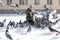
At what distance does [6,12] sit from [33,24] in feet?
55.2

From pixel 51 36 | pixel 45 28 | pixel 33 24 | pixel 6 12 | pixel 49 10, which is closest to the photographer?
pixel 51 36

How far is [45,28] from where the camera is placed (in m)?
9.99

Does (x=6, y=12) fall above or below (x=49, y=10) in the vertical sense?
below

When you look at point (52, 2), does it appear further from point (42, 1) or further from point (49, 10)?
point (49, 10)

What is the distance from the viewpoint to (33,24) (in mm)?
10664

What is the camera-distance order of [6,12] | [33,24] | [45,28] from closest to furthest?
[45,28] < [33,24] < [6,12]

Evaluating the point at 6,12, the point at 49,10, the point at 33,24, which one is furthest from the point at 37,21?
the point at 6,12

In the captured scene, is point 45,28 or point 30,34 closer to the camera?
point 30,34

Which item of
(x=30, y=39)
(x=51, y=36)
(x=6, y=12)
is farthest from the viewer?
(x=6, y=12)

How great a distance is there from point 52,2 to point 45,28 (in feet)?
61.1

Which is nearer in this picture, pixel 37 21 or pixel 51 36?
pixel 51 36

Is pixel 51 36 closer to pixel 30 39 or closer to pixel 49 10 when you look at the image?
pixel 30 39

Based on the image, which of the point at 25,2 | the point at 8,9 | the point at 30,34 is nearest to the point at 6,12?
the point at 8,9

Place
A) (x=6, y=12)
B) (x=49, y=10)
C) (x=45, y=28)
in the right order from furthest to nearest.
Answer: (x=6, y=12)
(x=49, y=10)
(x=45, y=28)
